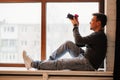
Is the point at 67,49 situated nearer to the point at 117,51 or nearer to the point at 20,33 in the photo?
the point at 117,51

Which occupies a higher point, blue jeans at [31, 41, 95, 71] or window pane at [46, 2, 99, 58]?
window pane at [46, 2, 99, 58]

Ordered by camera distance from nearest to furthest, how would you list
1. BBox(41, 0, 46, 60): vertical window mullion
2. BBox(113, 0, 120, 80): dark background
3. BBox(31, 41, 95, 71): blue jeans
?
BBox(113, 0, 120, 80): dark background → BBox(31, 41, 95, 71): blue jeans → BBox(41, 0, 46, 60): vertical window mullion

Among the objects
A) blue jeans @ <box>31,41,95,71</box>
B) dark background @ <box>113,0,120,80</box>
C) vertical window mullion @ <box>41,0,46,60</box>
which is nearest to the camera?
dark background @ <box>113,0,120,80</box>

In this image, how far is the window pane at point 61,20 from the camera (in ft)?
9.84

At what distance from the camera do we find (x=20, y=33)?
3041 millimetres

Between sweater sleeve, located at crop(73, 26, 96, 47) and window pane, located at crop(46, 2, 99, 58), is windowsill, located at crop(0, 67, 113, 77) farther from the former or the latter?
window pane, located at crop(46, 2, 99, 58)

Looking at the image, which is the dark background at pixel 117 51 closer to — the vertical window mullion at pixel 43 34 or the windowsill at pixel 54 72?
the windowsill at pixel 54 72

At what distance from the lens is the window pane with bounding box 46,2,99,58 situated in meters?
3.00

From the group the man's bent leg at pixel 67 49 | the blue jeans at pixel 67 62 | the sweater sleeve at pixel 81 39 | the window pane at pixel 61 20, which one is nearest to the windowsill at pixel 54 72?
the blue jeans at pixel 67 62

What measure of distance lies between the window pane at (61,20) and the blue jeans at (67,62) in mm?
390

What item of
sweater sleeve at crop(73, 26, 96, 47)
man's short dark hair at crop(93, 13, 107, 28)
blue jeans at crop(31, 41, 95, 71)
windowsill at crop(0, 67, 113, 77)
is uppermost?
man's short dark hair at crop(93, 13, 107, 28)

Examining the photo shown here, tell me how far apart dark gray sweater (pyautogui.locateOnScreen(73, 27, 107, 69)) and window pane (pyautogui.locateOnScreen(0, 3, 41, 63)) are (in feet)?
2.28

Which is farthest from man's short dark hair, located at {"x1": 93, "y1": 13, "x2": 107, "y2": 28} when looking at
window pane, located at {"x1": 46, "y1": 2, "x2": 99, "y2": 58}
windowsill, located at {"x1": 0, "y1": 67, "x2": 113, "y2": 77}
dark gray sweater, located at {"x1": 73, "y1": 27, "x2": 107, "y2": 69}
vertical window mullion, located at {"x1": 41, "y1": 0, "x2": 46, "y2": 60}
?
vertical window mullion, located at {"x1": 41, "y1": 0, "x2": 46, "y2": 60}

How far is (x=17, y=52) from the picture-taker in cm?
305
